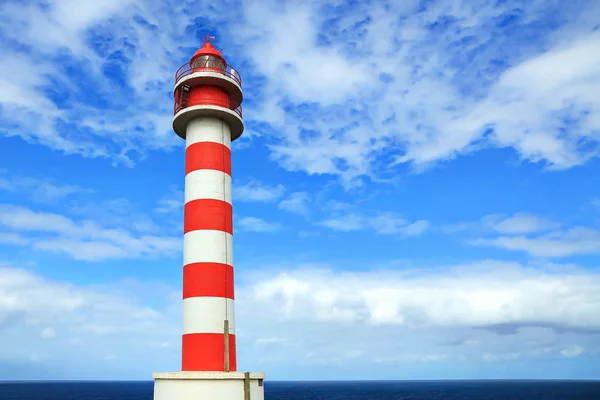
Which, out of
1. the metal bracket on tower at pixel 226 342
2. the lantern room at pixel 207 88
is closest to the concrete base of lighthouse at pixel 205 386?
the metal bracket on tower at pixel 226 342

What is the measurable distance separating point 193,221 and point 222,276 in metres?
2.06

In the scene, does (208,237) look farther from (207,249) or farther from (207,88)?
(207,88)

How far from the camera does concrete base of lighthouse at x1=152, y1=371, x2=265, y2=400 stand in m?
14.9

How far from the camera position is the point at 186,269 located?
1683 cm

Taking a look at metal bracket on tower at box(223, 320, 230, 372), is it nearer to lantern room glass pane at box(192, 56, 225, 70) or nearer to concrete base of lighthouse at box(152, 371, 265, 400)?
concrete base of lighthouse at box(152, 371, 265, 400)

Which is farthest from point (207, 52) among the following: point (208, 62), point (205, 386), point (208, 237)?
point (205, 386)

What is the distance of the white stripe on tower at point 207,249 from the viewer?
16016 mm

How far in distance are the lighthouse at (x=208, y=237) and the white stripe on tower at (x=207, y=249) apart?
0.10 feet

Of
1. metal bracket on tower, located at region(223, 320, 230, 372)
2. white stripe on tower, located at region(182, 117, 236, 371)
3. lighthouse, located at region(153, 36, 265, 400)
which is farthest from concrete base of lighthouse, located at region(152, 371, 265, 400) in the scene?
white stripe on tower, located at region(182, 117, 236, 371)

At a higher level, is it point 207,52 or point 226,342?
point 207,52

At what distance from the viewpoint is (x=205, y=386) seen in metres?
14.9

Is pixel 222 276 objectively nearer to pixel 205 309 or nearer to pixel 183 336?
pixel 205 309

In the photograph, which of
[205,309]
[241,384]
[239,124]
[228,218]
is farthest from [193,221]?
[241,384]

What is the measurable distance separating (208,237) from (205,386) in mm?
4564
